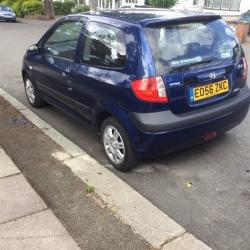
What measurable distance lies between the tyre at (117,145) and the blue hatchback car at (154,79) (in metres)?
0.01

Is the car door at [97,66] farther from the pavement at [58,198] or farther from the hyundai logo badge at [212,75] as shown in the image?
the hyundai logo badge at [212,75]

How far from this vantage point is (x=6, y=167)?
4.29m

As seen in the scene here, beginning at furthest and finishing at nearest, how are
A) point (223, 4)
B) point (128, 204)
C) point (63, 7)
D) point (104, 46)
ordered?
point (63, 7) → point (223, 4) → point (104, 46) → point (128, 204)

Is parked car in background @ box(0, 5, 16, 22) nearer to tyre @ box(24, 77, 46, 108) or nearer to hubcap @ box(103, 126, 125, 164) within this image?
tyre @ box(24, 77, 46, 108)

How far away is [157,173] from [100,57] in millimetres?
1464

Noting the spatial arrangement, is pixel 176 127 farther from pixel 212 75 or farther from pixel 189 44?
pixel 189 44

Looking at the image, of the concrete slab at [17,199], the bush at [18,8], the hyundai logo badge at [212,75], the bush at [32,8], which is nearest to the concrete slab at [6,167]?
the concrete slab at [17,199]

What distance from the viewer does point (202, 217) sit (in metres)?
3.41

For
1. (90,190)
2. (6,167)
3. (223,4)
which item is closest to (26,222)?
(90,190)

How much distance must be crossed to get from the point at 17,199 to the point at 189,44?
2.36 meters

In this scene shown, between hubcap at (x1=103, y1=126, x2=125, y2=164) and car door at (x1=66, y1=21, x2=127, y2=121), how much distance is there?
367 mm

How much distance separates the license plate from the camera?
12.8 feet

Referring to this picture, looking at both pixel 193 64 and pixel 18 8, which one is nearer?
pixel 193 64

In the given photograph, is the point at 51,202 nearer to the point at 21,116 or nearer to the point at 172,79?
the point at 172,79
